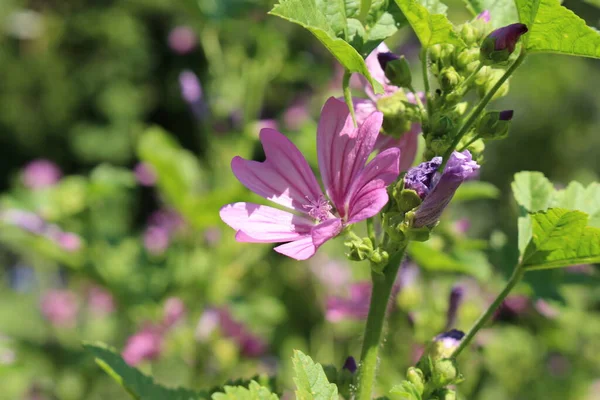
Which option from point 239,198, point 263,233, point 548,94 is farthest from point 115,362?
point 548,94

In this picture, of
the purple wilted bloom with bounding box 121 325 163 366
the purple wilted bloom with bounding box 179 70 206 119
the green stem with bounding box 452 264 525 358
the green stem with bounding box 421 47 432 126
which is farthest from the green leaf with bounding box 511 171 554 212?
the purple wilted bloom with bounding box 179 70 206 119

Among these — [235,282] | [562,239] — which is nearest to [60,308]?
[235,282]

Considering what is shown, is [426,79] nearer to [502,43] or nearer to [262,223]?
[502,43]

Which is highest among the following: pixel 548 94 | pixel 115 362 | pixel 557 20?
pixel 557 20

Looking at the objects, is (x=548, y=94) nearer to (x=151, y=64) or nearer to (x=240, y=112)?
(x=240, y=112)

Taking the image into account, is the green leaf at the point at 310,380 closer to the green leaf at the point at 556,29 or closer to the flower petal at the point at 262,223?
the flower petal at the point at 262,223

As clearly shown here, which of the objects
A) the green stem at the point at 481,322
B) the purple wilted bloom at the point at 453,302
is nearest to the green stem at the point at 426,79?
the green stem at the point at 481,322
